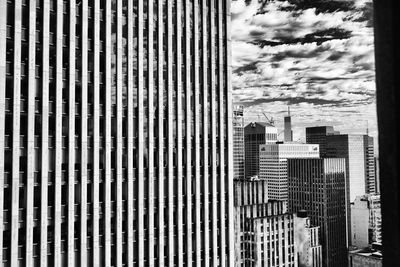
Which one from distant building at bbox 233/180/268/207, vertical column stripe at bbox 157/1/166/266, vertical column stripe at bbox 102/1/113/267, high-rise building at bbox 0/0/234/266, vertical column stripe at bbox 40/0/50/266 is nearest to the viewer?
high-rise building at bbox 0/0/234/266

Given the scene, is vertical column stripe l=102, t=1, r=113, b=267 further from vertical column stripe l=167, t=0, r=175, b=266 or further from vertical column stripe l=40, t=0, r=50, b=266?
vertical column stripe l=167, t=0, r=175, b=266

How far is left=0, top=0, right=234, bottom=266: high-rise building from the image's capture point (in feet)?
109

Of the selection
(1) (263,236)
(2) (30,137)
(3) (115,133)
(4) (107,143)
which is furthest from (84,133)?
(1) (263,236)

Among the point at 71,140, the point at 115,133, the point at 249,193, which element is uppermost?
the point at 115,133

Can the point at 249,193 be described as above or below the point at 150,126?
below

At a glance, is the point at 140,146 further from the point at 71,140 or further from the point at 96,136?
the point at 71,140

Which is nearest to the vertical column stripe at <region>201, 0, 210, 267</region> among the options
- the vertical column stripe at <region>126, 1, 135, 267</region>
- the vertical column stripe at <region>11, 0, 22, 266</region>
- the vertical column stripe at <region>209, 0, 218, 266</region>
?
the vertical column stripe at <region>209, 0, 218, 266</region>

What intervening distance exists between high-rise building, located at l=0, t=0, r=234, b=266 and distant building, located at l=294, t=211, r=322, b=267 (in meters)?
118

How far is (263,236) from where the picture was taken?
122 m

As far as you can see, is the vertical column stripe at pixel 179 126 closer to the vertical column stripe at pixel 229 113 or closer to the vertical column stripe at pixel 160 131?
the vertical column stripe at pixel 160 131

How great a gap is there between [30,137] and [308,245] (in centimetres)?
16277

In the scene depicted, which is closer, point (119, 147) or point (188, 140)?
point (119, 147)

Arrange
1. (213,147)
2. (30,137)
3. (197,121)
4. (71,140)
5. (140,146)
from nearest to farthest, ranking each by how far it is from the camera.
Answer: (30,137) → (71,140) → (140,146) → (197,121) → (213,147)

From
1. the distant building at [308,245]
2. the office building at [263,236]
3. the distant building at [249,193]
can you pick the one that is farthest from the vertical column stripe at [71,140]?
the distant building at [308,245]
